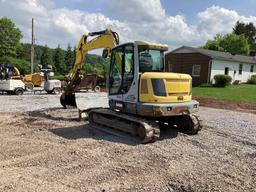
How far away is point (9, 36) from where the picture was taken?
58.7 metres

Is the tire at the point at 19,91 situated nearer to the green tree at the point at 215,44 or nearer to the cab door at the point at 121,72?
the cab door at the point at 121,72

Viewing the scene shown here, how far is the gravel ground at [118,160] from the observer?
5.17 m

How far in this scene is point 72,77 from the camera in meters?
12.2

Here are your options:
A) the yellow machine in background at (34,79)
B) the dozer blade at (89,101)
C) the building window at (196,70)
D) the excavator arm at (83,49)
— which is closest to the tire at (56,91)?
the yellow machine in background at (34,79)

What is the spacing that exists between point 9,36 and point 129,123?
185ft

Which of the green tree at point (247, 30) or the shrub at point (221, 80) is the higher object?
the green tree at point (247, 30)

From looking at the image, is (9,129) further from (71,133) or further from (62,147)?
(62,147)

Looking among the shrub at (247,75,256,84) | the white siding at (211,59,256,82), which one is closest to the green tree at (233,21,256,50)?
the white siding at (211,59,256,82)

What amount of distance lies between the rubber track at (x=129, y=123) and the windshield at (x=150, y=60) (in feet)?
4.52

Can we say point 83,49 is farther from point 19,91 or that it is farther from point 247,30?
point 247,30

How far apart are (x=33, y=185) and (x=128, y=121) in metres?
3.91

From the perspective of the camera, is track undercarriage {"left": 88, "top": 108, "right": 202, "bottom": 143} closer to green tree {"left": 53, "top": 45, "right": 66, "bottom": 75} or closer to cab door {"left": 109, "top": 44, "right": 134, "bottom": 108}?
cab door {"left": 109, "top": 44, "right": 134, "bottom": 108}

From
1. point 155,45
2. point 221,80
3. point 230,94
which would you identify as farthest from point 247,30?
point 155,45

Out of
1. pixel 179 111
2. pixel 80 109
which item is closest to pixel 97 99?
pixel 80 109
